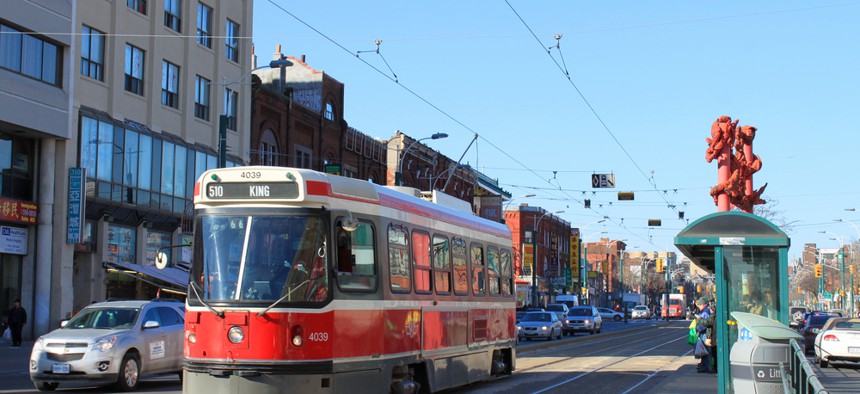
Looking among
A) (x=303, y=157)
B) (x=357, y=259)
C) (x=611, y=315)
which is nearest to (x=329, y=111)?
(x=303, y=157)

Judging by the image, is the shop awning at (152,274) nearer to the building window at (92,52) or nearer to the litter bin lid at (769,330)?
the building window at (92,52)

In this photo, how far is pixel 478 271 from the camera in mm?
17703

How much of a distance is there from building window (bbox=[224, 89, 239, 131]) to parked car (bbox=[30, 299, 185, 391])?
24519mm

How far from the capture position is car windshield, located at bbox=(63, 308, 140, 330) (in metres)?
18.1

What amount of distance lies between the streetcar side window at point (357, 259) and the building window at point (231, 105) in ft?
101

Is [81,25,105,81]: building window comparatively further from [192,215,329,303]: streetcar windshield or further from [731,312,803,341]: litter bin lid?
[731,312,803,341]: litter bin lid

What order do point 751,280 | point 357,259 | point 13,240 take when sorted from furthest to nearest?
1. point 13,240
2. point 751,280
3. point 357,259

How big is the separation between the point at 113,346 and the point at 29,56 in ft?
60.3

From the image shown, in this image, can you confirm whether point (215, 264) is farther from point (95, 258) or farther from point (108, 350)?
point (95, 258)

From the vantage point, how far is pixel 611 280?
136m

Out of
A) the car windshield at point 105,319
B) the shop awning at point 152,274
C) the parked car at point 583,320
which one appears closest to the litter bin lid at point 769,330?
the car windshield at point 105,319

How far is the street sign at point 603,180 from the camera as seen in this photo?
50562 mm

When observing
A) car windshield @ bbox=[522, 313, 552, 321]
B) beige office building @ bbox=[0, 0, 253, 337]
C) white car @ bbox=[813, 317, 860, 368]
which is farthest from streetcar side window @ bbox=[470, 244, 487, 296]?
car windshield @ bbox=[522, 313, 552, 321]

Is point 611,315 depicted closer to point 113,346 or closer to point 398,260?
point 113,346
